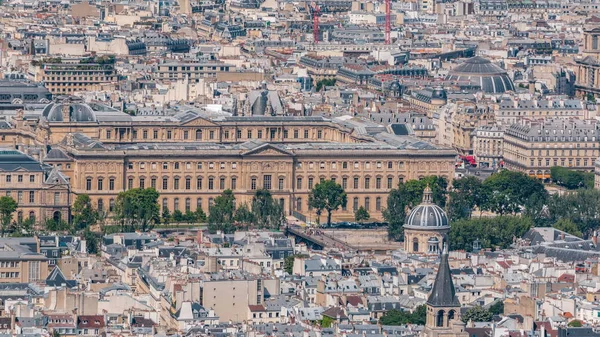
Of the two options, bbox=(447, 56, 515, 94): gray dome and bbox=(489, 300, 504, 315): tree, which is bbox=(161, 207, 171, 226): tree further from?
bbox=(447, 56, 515, 94): gray dome

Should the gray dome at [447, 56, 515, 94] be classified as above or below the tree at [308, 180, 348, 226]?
above

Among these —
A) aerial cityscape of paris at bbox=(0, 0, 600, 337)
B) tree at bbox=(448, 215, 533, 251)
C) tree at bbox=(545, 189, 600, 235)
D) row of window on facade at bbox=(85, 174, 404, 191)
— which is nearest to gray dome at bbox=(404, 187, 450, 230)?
aerial cityscape of paris at bbox=(0, 0, 600, 337)

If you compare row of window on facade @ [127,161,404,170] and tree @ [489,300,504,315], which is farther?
row of window on facade @ [127,161,404,170]

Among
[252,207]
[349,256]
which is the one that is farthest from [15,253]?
[252,207]

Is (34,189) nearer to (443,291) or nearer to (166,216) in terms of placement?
(166,216)

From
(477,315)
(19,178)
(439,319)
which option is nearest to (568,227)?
(19,178)

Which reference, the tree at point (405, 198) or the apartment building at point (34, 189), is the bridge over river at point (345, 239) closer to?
the tree at point (405, 198)
